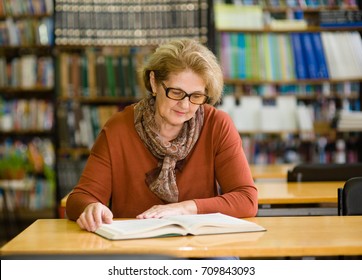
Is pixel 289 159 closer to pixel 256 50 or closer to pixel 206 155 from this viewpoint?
pixel 256 50

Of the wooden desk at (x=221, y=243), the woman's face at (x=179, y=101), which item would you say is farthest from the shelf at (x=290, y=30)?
the wooden desk at (x=221, y=243)

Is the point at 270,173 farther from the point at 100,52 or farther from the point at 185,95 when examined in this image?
the point at 100,52

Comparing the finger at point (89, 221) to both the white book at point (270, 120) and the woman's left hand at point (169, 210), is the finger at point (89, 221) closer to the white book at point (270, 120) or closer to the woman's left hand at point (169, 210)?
the woman's left hand at point (169, 210)

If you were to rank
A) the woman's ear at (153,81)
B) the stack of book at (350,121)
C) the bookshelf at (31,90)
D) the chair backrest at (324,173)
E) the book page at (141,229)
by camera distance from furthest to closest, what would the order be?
1. the bookshelf at (31,90)
2. the stack of book at (350,121)
3. the chair backrest at (324,173)
4. the woman's ear at (153,81)
5. the book page at (141,229)

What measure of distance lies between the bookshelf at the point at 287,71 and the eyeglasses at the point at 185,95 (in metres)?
2.73

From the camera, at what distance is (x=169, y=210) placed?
2.12 m

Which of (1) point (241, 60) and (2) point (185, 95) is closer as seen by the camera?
(2) point (185, 95)

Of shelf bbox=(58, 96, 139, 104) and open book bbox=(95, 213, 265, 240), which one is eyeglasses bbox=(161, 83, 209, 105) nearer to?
open book bbox=(95, 213, 265, 240)

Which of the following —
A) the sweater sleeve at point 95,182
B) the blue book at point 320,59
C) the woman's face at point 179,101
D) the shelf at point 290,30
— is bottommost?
the sweater sleeve at point 95,182

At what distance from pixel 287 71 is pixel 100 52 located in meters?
1.50

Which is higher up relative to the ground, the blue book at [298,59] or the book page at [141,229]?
the blue book at [298,59]

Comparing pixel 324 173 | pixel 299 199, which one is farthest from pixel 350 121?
pixel 299 199

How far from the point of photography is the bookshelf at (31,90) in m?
5.81

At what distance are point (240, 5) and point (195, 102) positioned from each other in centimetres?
292
